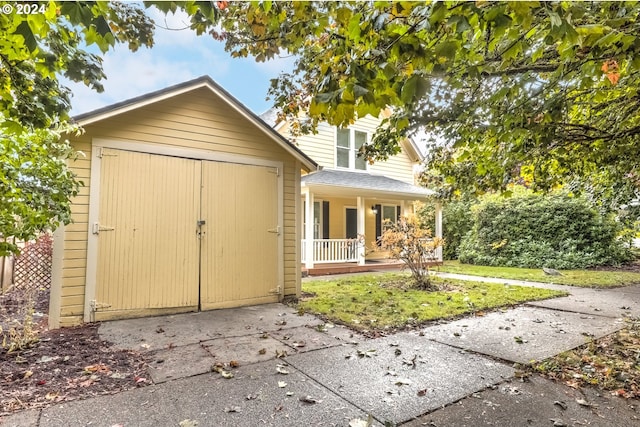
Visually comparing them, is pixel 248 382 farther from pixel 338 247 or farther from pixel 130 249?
pixel 338 247

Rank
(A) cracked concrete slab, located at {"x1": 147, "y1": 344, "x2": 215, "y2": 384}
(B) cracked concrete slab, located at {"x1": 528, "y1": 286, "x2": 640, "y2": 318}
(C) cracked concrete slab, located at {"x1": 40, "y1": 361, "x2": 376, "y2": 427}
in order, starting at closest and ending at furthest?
(C) cracked concrete slab, located at {"x1": 40, "y1": 361, "x2": 376, "y2": 427} < (A) cracked concrete slab, located at {"x1": 147, "y1": 344, "x2": 215, "y2": 384} < (B) cracked concrete slab, located at {"x1": 528, "y1": 286, "x2": 640, "y2": 318}

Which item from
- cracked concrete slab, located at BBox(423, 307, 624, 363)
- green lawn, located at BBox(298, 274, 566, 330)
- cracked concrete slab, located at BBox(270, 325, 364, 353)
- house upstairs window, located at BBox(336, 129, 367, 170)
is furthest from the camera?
house upstairs window, located at BBox(336, 129, 367, 170)

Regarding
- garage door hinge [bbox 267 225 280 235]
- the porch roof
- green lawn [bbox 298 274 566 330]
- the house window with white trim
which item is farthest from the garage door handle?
the house window with white trim

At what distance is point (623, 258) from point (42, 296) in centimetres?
1655

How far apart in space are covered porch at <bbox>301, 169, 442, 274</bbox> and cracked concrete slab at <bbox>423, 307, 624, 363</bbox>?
4466 millimetres

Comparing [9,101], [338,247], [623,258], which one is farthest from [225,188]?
[623,258]

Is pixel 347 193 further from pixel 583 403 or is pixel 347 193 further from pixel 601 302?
pixel 583 403

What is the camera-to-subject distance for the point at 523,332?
4414mm

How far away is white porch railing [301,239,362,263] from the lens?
1117 cm

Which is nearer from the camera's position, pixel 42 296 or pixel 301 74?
pixel 301 74

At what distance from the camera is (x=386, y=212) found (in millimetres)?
14844

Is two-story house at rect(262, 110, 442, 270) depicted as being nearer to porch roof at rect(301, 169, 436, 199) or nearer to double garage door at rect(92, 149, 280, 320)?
porch roof at rect(301, 169, 436, 199)

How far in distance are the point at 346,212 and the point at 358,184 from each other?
2.49 metres

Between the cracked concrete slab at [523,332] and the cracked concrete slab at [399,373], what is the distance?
373mm
